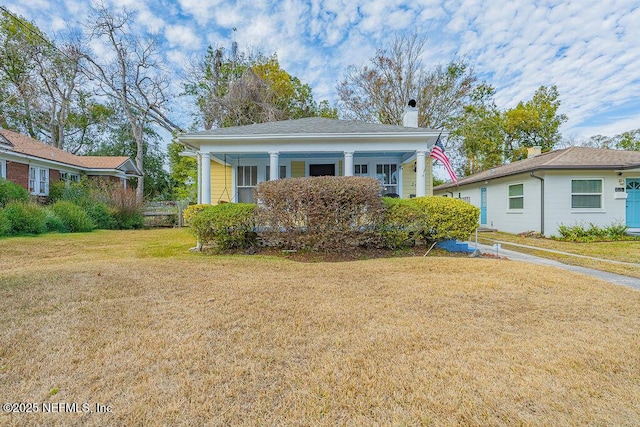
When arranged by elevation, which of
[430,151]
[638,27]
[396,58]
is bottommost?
[430,151]

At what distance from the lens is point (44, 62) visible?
23.2 metres

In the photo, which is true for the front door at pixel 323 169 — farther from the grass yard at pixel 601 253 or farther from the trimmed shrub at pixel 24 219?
the trimmed shrub at pixel 24 219

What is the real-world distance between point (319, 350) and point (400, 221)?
5141 millimetres

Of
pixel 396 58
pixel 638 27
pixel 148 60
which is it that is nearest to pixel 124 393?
pixel 638 27

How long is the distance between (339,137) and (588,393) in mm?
7725

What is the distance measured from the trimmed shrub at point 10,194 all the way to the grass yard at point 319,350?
9562 millimetres

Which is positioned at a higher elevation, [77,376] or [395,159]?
[395,159]

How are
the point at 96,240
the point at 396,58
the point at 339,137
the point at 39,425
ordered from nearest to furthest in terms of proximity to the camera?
1. the point at 39,425
2. the point at 339,137
3. the point at 96,240
4. the point at 396,58

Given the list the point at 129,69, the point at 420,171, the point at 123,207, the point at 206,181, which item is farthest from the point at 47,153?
the point at 420,171

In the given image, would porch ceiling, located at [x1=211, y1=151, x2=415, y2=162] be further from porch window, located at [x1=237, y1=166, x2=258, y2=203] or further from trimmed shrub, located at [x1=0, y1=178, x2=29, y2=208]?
trimmed shrub, located at [x1=0, y1=178, x2=29, y2=208]

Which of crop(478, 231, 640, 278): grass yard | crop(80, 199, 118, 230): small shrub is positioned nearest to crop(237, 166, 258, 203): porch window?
crop(80, 199, 118, 230): small shrub

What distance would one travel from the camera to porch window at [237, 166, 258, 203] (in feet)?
36.7

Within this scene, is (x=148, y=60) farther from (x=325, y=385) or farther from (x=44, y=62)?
(x=325, y=385)

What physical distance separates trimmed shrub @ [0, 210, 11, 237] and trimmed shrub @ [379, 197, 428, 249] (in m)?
11.1
